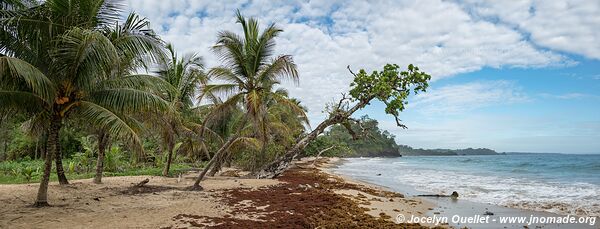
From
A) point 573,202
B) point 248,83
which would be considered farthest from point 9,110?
point 573,202

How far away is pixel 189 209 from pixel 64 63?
407cm

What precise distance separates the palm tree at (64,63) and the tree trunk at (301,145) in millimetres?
9063

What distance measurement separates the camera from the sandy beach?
694 cm

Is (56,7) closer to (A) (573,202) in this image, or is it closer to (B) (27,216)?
(B) (27,216)

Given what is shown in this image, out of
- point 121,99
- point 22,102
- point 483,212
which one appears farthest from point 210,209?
point 483,212

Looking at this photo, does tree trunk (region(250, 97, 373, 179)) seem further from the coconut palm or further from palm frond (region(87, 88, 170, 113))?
the coconut palm

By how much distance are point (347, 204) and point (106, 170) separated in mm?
13260

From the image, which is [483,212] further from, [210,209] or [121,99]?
[121,99]

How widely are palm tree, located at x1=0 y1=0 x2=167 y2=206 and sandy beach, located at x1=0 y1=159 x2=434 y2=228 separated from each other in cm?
110

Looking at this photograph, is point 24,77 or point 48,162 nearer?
point 24,77

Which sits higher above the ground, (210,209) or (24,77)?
(24,77)

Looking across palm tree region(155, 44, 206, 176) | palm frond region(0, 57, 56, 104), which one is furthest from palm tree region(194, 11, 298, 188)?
palm frond region(0, 57, 56, 104)

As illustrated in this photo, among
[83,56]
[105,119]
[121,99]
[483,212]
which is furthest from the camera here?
[483,212]

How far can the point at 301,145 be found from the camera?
16578mm
